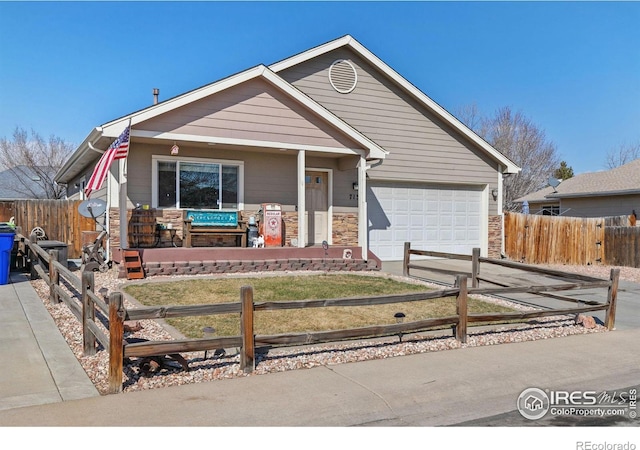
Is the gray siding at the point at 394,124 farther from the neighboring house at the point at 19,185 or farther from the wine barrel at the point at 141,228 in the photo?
the neighboring house at the point at 19,185

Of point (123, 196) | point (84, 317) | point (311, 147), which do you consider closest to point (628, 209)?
point (311, 147)

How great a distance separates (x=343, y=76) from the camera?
53.6ft

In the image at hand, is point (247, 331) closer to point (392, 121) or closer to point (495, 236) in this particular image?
point (392, 121)

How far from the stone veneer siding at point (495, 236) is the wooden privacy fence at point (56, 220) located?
41.2ft

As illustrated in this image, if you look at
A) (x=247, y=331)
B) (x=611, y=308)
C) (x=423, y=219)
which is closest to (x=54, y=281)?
(x=247, y=331)

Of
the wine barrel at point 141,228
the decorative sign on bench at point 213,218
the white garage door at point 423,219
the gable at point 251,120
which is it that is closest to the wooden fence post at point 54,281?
the wine barrel at point 141,228

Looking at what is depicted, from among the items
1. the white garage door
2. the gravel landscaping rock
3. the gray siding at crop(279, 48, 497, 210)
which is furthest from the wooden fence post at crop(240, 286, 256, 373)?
the gray siding at crop(279, 48, 497, 210)

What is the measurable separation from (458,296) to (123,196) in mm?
8148

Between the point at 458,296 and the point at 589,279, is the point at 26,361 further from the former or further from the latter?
the point at 589,279

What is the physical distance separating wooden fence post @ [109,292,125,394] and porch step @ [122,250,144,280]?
6365mm

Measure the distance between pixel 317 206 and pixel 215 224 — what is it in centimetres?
331

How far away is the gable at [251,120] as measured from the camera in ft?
40.7

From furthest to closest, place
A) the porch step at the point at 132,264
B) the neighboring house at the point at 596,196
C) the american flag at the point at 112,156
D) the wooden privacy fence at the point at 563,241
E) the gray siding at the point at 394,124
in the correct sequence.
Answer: the neighboring house at the point at 596,196, the wooden privacy fence at the point at 563,241, the gray siding at the point at 394,124, the american flag at the point at 112,156, the porch step at the point at 132,264
